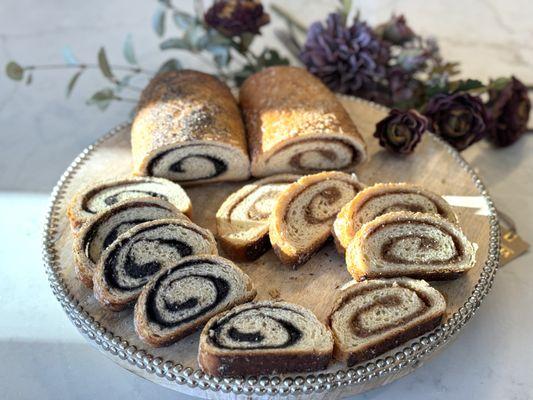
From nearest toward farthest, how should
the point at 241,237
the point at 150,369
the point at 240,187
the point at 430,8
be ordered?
the point at 150,369 → the point at 241,237 → the point at 240,187 → the point at 430,8

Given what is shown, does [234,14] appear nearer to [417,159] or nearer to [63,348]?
[417,159]

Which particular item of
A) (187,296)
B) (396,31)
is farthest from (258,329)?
(396,31)

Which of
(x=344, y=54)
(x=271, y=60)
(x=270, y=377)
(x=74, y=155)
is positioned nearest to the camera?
(x=270, y=377)

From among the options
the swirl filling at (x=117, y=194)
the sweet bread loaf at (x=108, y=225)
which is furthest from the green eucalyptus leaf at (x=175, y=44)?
the sweet bread loaf at (x=108, y=225)

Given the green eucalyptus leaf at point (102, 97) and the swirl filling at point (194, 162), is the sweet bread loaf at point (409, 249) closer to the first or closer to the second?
the swirl filling at point (194, 162)

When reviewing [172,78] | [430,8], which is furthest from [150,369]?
[430,8]

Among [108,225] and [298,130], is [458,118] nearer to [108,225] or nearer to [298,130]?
[298,130]

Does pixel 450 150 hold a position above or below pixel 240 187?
above
